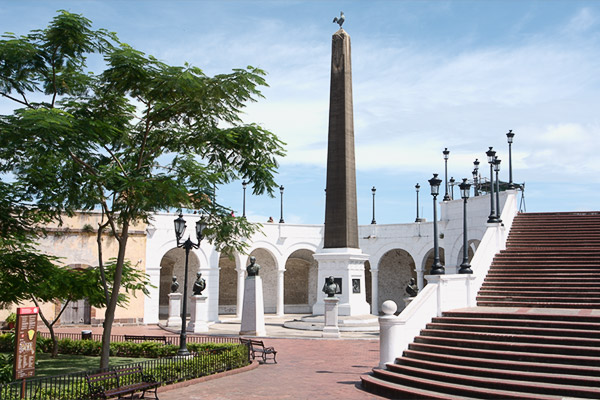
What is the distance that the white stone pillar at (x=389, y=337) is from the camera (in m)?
14.5

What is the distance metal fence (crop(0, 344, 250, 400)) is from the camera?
12.1 metres

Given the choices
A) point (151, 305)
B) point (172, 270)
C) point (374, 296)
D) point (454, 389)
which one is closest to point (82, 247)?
point (151, 305)

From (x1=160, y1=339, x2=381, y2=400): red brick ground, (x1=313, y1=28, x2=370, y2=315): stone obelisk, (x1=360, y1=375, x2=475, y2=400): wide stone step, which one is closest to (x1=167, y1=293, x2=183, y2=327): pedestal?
(x1=313, y1=28, x2=370, y2=315): stone obelisk

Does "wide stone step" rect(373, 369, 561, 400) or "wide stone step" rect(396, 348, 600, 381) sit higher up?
"wide stone step" rect(396, 348, 600, 381)

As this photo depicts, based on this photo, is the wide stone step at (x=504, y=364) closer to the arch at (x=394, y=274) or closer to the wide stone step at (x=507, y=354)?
the wide stone step at (x=507, y=354)

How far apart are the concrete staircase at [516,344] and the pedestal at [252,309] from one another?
9698 mm

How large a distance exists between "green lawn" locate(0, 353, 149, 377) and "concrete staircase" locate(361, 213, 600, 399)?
8.57m

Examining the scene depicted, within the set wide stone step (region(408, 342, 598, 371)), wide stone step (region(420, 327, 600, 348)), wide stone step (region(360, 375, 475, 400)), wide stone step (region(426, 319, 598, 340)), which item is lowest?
wide stone step (region(360, 375, 475, 400))

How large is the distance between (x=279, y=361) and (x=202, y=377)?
3.81 meters

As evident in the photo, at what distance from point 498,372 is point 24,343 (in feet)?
31.6

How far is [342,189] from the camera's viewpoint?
28.6m

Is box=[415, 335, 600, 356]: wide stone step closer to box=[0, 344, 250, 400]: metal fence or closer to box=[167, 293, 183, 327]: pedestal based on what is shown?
box=[0, 344, 250, 400]: metal fence

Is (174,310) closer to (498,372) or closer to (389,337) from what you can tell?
(389,337)

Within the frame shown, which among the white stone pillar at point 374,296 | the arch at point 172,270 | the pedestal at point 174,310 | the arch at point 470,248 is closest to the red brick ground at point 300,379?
the pedestal at point 174,310
